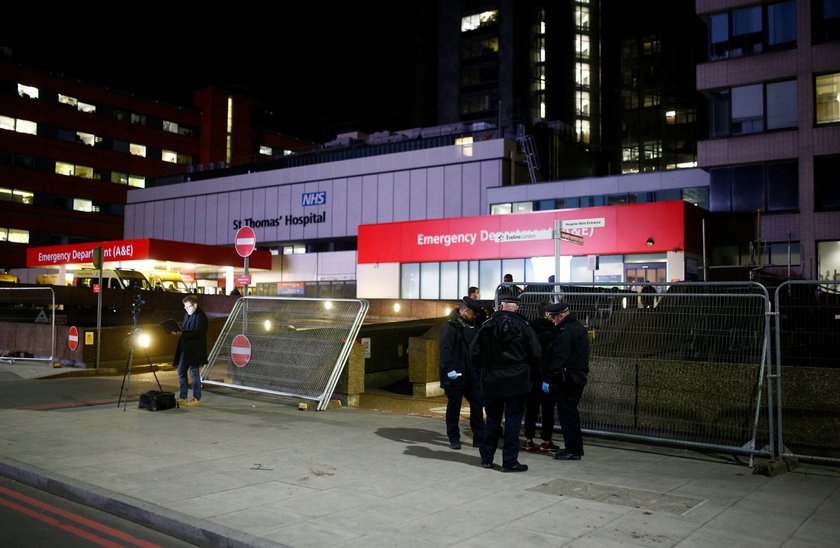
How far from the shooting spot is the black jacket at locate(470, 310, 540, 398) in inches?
295

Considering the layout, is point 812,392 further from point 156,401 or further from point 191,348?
point 156,401

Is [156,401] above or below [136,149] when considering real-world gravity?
below

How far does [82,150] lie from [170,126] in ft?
39.9

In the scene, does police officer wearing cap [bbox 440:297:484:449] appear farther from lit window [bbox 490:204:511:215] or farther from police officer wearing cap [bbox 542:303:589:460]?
lit window [bbox 490:204:511:215]

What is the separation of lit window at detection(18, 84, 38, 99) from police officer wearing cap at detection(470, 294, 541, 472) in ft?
254

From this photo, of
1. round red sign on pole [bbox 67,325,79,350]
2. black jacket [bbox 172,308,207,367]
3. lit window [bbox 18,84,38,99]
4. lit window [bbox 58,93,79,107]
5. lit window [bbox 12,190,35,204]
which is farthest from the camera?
lit window [bbox 58,93,79,107]

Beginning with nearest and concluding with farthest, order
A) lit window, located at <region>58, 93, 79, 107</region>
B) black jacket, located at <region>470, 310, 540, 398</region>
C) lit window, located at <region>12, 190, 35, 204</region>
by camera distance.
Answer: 1. black jacket, located at <region>470, 310, 540, 398</region>
2. lit window, located at <region>12, 190, 35, 204</region>
3. lit window, located at <region>58, 93, 79, 107</region>

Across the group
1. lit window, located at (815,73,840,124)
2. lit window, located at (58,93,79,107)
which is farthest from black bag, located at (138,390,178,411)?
lit window, located at (58,93,79,107)

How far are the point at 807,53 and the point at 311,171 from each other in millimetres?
38792

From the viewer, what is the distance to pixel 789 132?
33.2m

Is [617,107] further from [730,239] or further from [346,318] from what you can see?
[346,318]

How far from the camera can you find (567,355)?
8.25m

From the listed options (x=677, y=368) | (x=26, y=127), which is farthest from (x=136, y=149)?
(x=677, y=368)

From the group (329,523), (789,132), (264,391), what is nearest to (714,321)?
(329,523)
